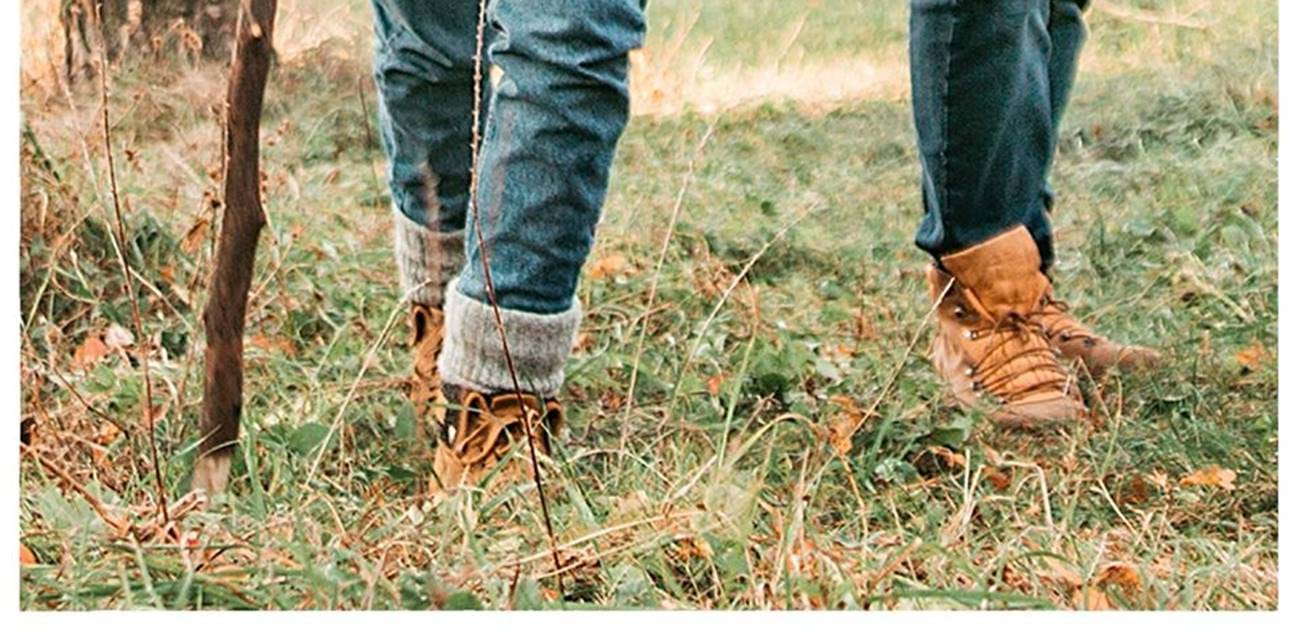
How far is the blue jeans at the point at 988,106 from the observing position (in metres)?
2.41

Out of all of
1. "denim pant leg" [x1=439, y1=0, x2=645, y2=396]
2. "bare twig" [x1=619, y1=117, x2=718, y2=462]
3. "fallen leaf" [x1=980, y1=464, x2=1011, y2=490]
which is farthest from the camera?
"bare twig" [x1=619, y1=117, x2=718, y2=462]

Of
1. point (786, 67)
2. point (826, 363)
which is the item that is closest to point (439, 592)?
point (826, 363)

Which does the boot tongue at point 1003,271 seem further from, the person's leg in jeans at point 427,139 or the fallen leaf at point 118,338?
the fallen leaf at point 118,338

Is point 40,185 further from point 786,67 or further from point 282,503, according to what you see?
point 786,67

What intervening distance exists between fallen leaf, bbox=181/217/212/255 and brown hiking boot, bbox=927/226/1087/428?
73 cm

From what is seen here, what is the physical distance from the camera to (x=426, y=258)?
2.40 meters

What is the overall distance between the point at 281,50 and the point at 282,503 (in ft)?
1.45

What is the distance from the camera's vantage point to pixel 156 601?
2.21 meters

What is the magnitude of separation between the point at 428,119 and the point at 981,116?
21.7 inches

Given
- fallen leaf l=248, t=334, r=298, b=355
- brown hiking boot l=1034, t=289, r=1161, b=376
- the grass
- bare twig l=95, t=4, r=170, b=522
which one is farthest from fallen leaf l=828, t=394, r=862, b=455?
bare twig l=95, t=4, r=170, b=522

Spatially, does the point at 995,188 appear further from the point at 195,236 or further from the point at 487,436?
the point at 195,236

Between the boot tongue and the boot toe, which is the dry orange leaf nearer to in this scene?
the boot toe

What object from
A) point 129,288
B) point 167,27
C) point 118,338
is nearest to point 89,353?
point 118,338

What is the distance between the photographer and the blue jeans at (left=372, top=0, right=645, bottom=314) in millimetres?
2207
